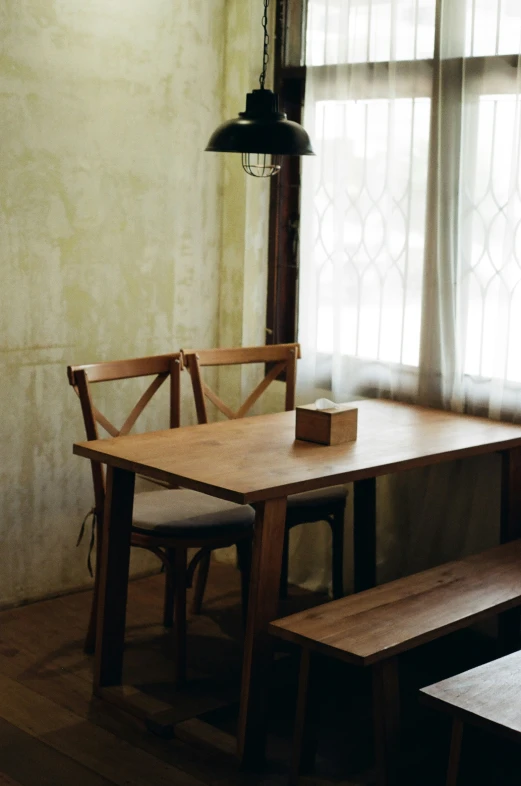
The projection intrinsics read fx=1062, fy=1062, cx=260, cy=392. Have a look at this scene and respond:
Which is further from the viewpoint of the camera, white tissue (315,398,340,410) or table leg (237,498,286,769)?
white tissue (315,398,340,410)

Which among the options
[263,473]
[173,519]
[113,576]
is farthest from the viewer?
[173,519]

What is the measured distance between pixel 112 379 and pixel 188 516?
1.80ft

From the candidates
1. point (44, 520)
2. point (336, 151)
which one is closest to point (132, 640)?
point (44, 520)

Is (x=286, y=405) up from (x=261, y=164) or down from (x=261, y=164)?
down

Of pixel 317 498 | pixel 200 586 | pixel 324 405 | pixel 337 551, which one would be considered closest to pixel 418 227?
pixel 324 405

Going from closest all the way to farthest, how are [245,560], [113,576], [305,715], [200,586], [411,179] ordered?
[305,715]
[113,576]
[245,560]
[411,179]
[200,586]

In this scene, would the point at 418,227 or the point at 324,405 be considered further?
the point at 418,227

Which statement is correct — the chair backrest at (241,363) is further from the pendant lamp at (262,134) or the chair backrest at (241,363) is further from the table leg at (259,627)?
the table leg at (259,627)

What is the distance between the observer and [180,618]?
3.27m

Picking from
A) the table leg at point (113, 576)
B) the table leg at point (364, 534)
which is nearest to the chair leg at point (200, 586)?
the table leg at point (364, 534)

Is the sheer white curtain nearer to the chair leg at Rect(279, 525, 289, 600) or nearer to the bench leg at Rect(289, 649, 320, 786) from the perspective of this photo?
the chair leg at Rect(279, 525, 289, 600)

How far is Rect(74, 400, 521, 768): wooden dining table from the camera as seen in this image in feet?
9.11

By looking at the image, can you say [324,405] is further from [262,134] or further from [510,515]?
[262,134]

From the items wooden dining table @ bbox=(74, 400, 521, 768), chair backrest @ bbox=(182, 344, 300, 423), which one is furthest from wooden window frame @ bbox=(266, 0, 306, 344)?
wooden dining table @ bbox=(74, 400, 521, 768)
